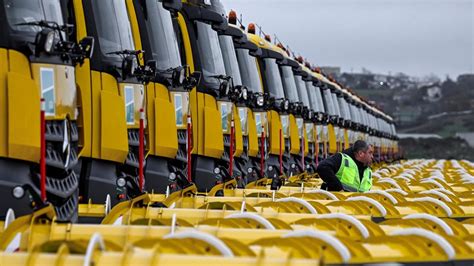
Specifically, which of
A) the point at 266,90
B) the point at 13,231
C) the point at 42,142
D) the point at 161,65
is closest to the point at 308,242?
the point at 13,231

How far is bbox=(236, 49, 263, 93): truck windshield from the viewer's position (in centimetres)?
1622

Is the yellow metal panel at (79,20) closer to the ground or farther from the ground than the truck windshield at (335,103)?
closer to the ground

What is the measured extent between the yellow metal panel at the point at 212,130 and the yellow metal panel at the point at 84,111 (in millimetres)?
3694

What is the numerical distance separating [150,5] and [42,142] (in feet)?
14.2

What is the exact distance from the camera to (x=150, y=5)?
1090 cm

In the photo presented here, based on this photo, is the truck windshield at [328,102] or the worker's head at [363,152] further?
the truck windshield at [328,102]

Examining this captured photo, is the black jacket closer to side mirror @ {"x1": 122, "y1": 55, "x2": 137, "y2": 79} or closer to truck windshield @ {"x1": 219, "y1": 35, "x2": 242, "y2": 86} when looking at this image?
truck windshield @ {"x1": 219, "y1": 35, "x2": 242, "y2": 86}

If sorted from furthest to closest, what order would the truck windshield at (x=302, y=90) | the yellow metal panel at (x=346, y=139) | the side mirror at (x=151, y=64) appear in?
the yellow metal panel at (x=346, y=139) < the truck windshield at (x=302, y=90) < the side mirror at (x=151, y=64)

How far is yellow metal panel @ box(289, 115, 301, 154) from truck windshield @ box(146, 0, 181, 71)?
9464 millimetres

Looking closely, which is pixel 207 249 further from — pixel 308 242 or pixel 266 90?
pixel 266 90

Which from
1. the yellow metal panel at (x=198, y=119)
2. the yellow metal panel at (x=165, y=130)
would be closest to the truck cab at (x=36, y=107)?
the yellow metal panel at (x=165, y=130)

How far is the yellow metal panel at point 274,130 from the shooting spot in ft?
60.4

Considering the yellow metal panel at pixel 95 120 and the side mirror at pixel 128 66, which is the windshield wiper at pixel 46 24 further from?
the side mirror at pixel 128 66

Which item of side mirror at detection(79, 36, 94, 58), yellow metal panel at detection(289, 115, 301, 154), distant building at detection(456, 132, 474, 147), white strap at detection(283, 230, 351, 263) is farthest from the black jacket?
distant building at detection(456, 132, 474, 147)
